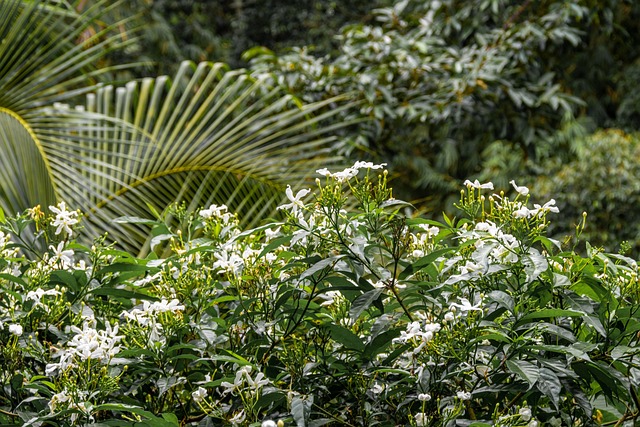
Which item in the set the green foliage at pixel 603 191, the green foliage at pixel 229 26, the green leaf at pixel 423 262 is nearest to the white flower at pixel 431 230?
the green leaf at pixel 423 262

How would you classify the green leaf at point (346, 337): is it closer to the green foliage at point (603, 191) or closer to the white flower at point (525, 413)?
the white flower at point (525, 413)

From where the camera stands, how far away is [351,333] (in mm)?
1027

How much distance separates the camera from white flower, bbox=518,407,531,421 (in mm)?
950

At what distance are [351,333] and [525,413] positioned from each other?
0.72 feet

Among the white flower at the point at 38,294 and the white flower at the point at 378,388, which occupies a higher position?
the white flower at the point at 38,294

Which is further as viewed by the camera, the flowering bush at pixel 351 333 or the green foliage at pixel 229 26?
the green foliage at pixel 229 26

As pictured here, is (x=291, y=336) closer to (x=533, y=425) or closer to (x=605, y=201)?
(x=533, y=425)

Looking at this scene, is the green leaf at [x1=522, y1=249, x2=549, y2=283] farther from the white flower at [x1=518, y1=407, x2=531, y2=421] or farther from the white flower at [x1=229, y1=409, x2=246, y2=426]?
the white flower at [x1=229, y1=409, x2=246, y2=426]

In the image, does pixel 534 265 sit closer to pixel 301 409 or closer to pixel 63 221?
pixel 301 409

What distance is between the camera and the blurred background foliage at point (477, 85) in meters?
4.18

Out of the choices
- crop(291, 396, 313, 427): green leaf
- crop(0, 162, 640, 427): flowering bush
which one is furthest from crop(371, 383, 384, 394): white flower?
crop(291, 396, 313, 427): green leaf

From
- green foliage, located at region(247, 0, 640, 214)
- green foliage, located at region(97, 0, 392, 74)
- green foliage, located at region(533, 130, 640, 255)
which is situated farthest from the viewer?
green foliage, located at region(97, 0, 392, 74)

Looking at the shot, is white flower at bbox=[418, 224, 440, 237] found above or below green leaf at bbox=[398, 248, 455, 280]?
below

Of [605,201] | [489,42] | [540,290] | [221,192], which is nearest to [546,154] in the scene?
[605,201]
